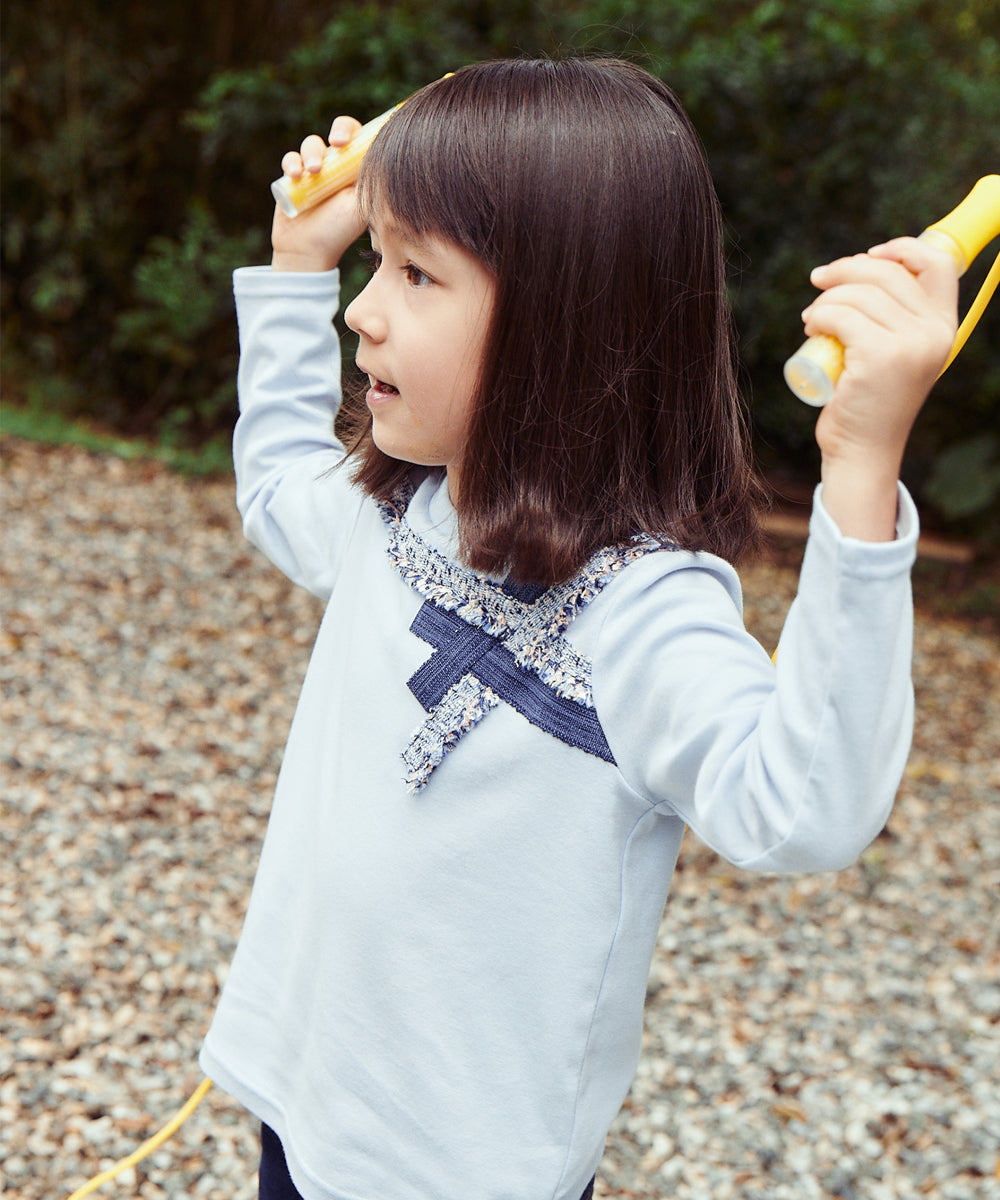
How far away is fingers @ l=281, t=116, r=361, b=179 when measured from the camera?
144cm

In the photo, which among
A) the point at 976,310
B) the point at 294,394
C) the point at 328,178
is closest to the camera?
the point at 976,310

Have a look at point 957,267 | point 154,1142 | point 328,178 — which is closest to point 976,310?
point 957,267

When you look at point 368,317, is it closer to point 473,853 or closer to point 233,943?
point 473,853

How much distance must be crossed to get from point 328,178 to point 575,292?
0.47 m

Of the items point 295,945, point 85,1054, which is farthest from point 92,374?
point 295,945

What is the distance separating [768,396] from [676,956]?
382 cm

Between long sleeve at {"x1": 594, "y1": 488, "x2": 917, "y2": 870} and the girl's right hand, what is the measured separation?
0.72m

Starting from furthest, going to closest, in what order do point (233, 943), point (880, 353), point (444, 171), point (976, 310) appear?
point (233, 943), point (444, 171), point (976, 310), point (880, 353)

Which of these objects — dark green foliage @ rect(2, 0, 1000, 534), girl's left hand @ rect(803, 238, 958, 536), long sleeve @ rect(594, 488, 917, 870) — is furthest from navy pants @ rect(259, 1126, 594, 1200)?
dark green foliage @ rect(2, 0, 1000, 534)

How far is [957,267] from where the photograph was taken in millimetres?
915

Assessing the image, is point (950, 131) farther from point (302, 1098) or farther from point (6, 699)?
point (302, 1098)

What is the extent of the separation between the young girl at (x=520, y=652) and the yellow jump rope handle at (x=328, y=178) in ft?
0.58

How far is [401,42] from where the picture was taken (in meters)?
5.63

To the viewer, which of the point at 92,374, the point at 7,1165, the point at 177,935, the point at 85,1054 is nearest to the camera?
the point at 7,1165
